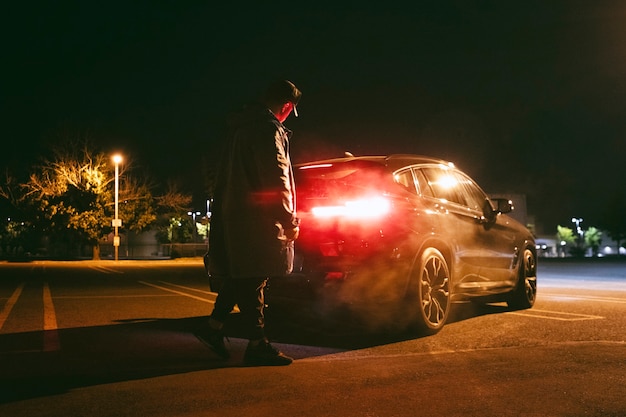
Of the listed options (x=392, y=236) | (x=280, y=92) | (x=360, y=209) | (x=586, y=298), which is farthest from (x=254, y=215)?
(x=586, y=298)

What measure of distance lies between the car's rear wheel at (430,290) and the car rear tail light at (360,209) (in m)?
0.64

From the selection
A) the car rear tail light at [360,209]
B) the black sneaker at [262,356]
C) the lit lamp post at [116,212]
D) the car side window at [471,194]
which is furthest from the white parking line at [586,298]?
the lit lamp post at [116,212]

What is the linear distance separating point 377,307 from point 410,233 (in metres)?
0.78

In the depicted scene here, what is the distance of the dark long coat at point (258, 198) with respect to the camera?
5148 millimetres

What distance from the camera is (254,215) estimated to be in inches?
206

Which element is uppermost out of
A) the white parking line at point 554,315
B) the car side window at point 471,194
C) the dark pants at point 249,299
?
the car side window at point 471,194

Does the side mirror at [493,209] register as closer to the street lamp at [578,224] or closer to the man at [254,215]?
the man at [254,215]

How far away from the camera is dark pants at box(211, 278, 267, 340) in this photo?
5355 mm

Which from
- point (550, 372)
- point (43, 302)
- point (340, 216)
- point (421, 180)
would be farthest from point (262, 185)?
point (43, 302)

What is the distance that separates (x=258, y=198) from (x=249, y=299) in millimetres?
767

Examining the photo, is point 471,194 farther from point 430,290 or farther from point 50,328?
point 50,328

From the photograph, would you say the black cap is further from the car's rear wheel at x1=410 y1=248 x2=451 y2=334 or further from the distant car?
the car's rear wheel at x1=410 y1=248 x2=451 y2=334

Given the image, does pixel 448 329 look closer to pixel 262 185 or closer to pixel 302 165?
pixel 302 165

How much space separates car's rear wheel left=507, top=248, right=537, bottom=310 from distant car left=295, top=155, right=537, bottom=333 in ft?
3.38
